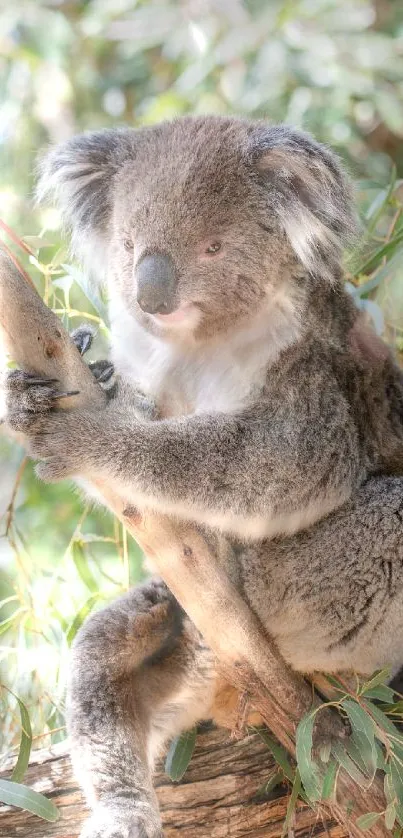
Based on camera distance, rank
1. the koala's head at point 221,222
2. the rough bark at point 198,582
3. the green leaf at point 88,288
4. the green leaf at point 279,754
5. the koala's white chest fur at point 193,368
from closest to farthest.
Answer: the rough bark at point 198,582 < the koala's head at point 221,222 < the koala's white chest fur at point 193,368 < the green leaf at point 279,754 < the green leaf at point 88,288

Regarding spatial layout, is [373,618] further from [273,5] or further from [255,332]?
[273,5]

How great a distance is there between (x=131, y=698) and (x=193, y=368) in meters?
0.79

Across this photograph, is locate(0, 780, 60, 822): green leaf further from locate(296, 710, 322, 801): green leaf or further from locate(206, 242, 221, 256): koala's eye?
locate(206, 242, 221, 256): koala's eye

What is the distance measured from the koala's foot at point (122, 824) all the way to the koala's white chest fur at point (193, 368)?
89cm

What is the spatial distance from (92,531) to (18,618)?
0.93 metres

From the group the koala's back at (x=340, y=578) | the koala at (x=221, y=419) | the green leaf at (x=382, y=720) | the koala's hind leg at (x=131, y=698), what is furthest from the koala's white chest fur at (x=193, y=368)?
the green leaf at (x=382, y=720)

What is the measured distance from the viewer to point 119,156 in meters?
2.26

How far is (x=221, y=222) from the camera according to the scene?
80.5 inches

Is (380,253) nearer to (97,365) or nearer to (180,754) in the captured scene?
(97,365)

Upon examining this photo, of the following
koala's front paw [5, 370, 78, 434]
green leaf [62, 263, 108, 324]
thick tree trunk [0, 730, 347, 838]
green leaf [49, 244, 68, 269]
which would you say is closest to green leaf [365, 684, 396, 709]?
thick tree trunk [0, 730, 347, 838]

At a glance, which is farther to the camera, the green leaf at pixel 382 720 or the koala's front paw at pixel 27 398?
the green leaf at pixel 382 720

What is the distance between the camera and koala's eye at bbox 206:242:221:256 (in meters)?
2.04

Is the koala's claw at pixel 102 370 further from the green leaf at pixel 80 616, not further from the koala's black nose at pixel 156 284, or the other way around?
the green leaf at pixel 80 616

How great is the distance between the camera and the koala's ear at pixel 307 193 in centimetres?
205
